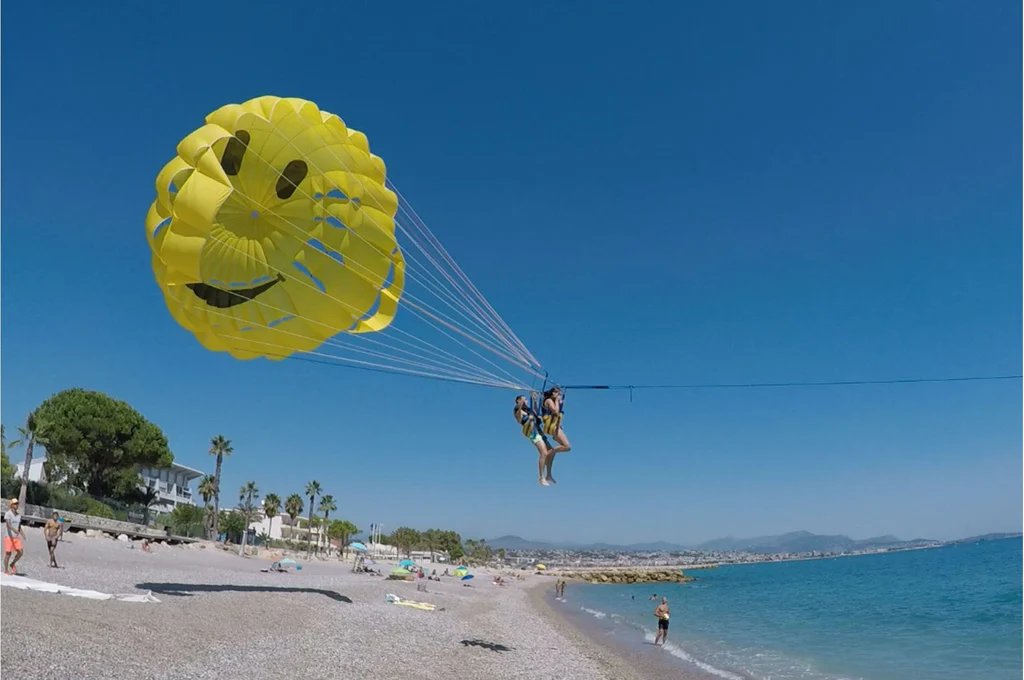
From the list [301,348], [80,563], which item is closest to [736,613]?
[80,563]

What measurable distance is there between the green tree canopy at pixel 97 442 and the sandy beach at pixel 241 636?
21.5 meters

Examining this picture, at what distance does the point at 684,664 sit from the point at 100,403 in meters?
40.7

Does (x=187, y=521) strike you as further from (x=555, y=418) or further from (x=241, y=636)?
(x=555, y=418)

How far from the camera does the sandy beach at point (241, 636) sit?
913 cm

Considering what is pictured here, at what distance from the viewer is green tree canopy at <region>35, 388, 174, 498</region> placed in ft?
143

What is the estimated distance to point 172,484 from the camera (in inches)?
2943

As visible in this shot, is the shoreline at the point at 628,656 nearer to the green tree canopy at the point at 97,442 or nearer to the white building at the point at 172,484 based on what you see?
the green tree canopy at the point at 97,442

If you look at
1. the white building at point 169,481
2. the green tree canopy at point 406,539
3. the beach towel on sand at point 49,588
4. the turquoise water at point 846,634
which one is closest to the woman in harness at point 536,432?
the beach towel on sand at point 49,588

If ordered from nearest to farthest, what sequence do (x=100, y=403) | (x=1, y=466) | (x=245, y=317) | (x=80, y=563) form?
1. (x=245, y=317)
2. (x=80, y=563)
3. (x=1, y=466)
4. (x=100, y=403)

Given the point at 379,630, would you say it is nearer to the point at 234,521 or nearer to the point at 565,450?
the point at 565,450

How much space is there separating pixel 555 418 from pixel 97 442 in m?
44.1

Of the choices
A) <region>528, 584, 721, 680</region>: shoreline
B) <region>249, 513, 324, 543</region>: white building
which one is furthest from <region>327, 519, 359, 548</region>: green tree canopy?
<region>528, 584, 721, 680</region>: shoreline

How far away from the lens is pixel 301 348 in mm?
12516

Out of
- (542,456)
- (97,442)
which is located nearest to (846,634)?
(542,456)
